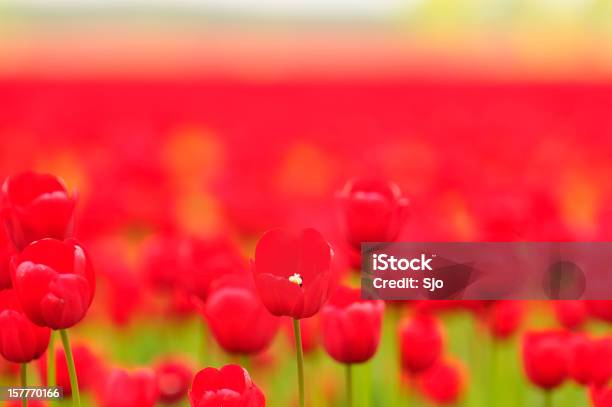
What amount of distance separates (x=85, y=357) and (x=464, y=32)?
18662mm

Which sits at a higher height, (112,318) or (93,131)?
(93,131)

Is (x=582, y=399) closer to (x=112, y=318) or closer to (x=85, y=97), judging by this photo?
(x=112, y=318)

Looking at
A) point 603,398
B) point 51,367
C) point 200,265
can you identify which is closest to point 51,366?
point 51,367

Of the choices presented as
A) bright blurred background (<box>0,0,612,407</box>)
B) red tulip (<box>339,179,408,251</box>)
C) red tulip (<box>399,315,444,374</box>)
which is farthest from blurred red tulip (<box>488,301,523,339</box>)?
red tulip (<box>339,179,408,251</box>)

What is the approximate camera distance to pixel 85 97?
4504mm

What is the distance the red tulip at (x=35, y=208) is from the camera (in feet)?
3.15

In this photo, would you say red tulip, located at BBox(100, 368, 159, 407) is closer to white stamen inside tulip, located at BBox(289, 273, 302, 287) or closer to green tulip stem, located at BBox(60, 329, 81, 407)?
green tulip stem, located at BBox(60, 329, 81, 407)

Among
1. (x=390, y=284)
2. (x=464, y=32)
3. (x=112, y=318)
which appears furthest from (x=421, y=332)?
(x=464, y=32)

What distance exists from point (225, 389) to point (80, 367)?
450mm

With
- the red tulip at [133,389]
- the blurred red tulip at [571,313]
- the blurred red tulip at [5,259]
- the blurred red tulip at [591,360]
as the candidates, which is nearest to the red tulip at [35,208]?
the blurred red tulip at [5,259]

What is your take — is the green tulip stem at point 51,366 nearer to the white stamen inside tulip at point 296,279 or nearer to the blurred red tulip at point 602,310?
the white stamen inside tulip at point 296,279

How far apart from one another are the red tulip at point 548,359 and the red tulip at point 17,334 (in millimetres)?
588

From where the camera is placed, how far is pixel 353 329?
1.01m

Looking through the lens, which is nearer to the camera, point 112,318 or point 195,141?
point 112,318
